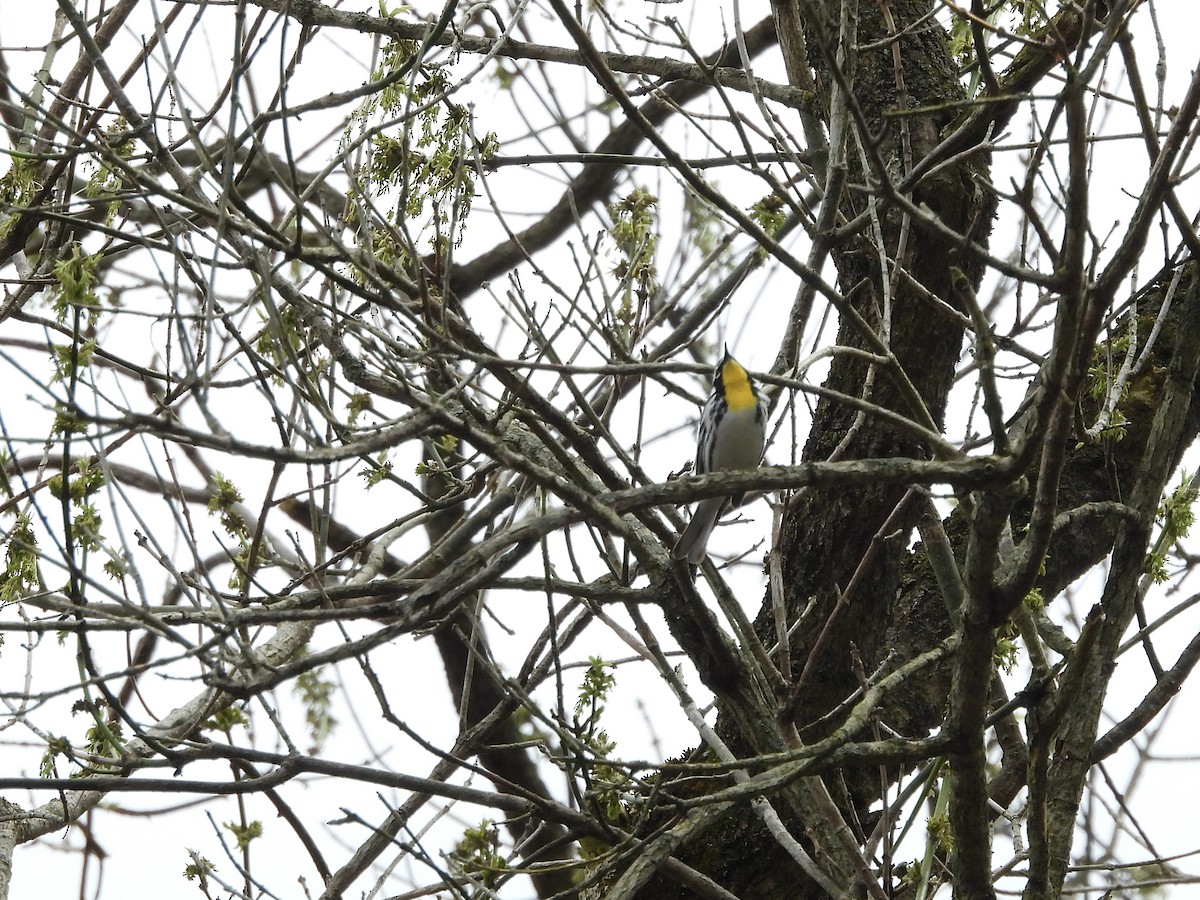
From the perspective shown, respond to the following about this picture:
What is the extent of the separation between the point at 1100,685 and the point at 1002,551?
959 millimetres

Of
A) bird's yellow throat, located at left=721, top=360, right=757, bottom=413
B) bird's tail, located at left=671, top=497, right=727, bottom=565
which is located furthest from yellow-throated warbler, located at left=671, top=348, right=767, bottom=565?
bird's tail, located at left=671, top=497, right=727, bottom=565

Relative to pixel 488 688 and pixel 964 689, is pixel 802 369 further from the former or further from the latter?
pixel 488 688

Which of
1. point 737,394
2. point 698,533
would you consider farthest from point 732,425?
point 698,533

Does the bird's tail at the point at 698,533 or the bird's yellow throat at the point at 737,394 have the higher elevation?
the bird's yellow throat at the point at 737,394

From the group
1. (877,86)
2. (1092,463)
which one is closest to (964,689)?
(1092,463)

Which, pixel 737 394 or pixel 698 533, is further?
pixel 737 394

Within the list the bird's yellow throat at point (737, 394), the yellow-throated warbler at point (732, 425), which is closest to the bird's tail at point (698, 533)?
the yellow-throated warbler at point (732, 425)

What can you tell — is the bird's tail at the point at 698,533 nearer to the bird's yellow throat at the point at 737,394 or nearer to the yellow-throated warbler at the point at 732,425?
the yellow-throated warbler at the point at 732,425

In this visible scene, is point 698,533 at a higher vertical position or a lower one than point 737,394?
lower

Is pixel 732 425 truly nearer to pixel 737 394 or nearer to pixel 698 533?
pixel 737 394

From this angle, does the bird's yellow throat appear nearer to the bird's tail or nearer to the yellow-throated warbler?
the yellow-throated warbler

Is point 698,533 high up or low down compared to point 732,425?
down

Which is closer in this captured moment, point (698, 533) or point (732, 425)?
point (698, 533)

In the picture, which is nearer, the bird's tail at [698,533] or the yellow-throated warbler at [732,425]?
the bird's tail at [698,533]
